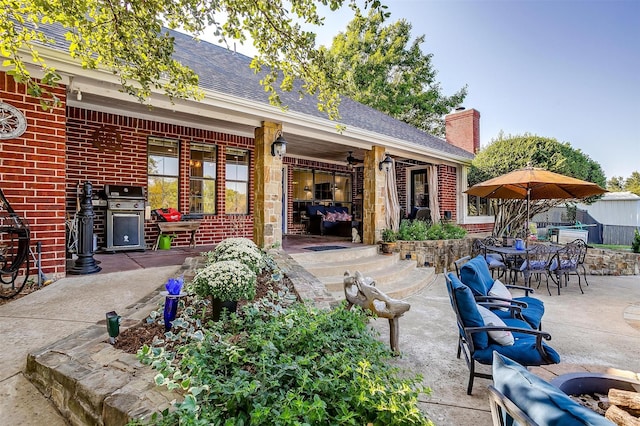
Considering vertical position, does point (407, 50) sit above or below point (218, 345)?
above

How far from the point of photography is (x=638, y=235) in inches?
303

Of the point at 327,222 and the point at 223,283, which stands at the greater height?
the point at 327,222

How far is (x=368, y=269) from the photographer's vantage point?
5.98 metres

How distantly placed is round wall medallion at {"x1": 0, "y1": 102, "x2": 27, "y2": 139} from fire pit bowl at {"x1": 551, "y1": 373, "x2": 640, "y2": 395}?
5.34 m

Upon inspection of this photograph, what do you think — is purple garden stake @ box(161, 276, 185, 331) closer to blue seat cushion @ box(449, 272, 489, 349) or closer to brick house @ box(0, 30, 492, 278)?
blue seat cushion @ box(449, 272, 489, 349)

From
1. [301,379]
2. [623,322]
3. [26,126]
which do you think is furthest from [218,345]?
[623,322]

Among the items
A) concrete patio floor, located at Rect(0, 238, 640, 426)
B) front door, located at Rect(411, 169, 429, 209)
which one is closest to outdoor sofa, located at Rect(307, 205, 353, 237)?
front door, located at Rect(411, 169, 429, 209)

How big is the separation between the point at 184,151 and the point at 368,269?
4648mm

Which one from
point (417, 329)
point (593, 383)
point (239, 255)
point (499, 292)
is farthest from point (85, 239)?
point (593, 383)

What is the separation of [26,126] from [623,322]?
7.81 m

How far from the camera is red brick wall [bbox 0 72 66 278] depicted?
3430 millimetres

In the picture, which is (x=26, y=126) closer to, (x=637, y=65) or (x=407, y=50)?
(x=637, y=65)

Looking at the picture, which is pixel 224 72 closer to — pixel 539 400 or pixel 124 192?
pixel 124 192

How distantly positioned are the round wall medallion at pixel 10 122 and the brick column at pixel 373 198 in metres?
6.20
